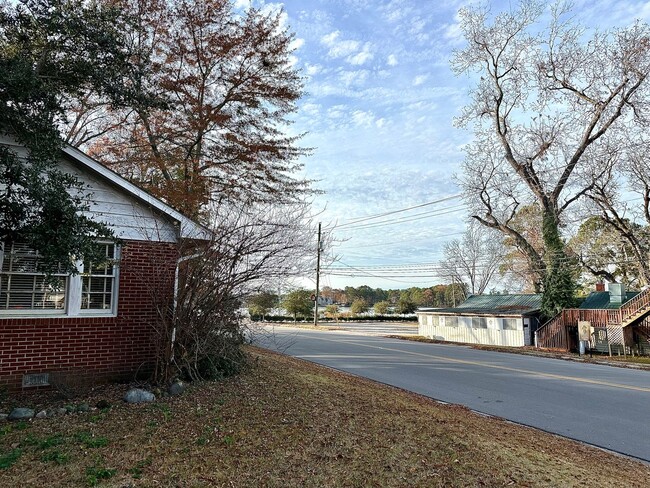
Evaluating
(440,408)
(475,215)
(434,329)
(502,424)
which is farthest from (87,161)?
(434,329)

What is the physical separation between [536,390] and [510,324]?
18325 mm

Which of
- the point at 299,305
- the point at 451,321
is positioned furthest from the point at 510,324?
the point at 299,305

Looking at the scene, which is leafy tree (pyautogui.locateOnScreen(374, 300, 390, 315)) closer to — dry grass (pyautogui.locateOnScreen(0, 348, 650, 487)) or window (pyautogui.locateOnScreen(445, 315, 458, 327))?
window (pyautogui.locateOnScreen(445, 315, 458, 327))

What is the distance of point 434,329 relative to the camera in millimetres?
34344

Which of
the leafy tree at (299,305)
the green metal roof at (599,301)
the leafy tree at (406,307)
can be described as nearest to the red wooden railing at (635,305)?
the green metal roof at (599,301)

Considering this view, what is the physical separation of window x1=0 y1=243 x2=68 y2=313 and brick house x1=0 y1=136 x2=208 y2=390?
14mm

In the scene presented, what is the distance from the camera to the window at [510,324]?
27.8 metres

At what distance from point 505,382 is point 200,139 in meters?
11.7

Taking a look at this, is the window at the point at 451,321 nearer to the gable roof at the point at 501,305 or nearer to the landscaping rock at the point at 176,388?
the gable roof at the point at 501,305

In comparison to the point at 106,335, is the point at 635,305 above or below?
above

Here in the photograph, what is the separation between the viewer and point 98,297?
820cm

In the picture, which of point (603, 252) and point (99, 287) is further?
point (603, 252)

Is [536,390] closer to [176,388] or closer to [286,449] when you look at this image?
[286,449]

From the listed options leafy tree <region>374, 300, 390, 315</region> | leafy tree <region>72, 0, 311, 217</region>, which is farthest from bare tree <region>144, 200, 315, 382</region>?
leafy tree <region>374, 300, 390, 315</region>
